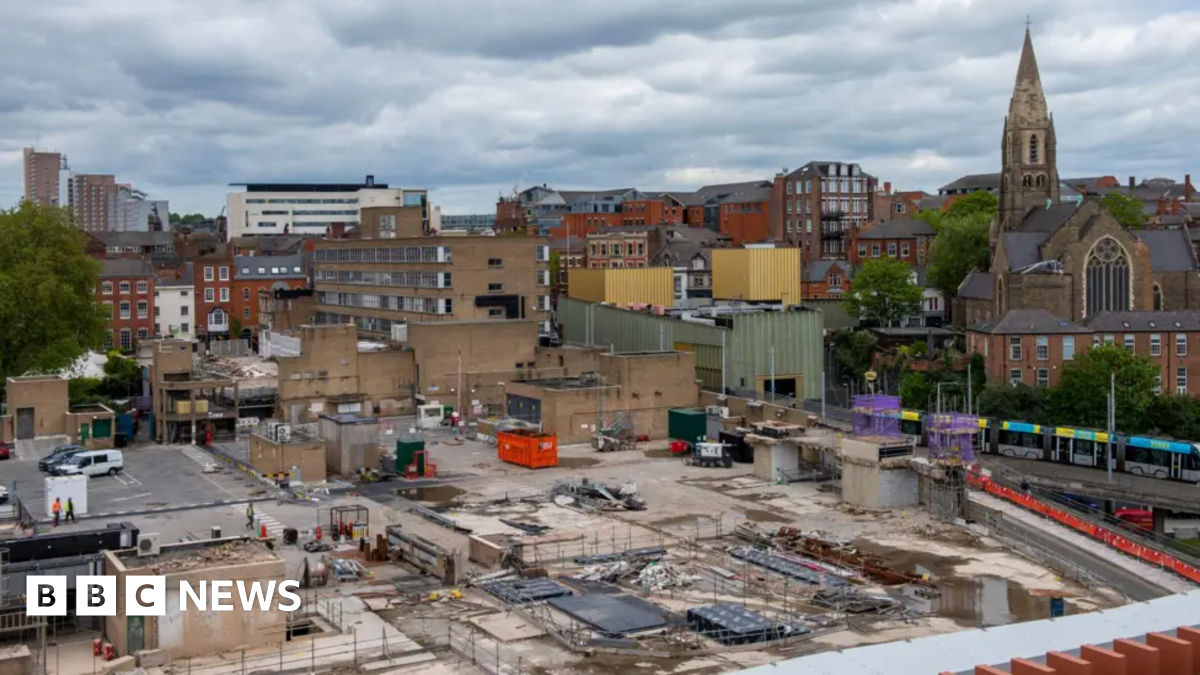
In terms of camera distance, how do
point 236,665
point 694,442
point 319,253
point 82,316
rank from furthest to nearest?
point 319,253, point 82,316, point 694,442, point 236,665

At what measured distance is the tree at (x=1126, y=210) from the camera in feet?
350

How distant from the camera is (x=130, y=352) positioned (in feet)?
339

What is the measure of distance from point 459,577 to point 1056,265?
2329 inches

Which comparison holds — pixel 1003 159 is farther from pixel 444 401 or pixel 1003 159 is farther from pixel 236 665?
pixel 236 665

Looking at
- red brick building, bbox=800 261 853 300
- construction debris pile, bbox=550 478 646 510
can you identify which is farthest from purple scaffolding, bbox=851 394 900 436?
red brick building, bbox=800 261 853 300

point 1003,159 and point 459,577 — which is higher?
point 1003,159

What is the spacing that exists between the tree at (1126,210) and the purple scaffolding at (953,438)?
63396 mm

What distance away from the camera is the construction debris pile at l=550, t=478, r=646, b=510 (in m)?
50.1

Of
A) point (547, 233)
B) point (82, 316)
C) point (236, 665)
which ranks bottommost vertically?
point (236, 665)

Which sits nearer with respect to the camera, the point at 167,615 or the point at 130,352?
the point at 167,615

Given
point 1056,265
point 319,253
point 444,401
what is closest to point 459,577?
point 444,401

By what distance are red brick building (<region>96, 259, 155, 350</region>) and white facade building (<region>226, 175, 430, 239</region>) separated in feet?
226

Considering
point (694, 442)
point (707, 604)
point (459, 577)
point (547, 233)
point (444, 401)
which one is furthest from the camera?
point (547, 233)

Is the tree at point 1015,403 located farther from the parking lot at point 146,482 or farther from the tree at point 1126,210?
the tree at point 1126,210
